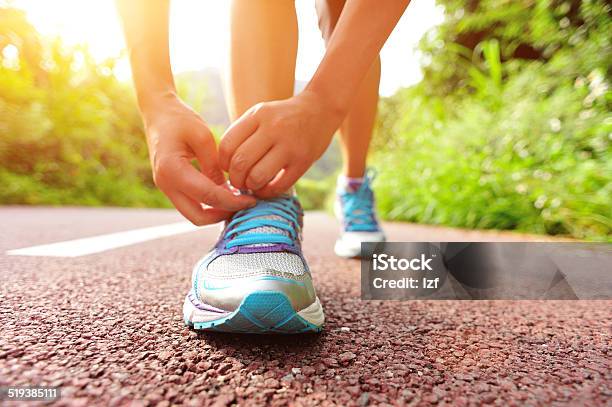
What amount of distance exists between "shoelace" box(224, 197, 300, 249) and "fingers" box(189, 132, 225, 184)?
0.11m

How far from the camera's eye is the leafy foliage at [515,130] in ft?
7.53

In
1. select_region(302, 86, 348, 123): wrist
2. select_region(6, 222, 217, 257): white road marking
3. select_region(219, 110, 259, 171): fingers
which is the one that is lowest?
select_region(6, 222, 217, 257): white road marking

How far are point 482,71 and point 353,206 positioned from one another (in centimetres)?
311

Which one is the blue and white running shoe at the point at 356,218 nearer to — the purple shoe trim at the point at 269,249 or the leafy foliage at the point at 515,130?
the purple shoe trim at the point at 269,249

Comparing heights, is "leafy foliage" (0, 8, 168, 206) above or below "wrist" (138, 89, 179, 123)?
above

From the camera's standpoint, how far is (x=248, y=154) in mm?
720

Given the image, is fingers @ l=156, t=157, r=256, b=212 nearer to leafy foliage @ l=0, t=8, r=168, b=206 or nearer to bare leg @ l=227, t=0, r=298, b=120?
Answer: bare leg @ l=227, t=0, r=298, b=120

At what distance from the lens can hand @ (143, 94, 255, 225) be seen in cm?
76

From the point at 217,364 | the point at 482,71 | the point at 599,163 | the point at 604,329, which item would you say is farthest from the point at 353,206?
the point at 482,71

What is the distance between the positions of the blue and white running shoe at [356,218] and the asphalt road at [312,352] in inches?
22.3

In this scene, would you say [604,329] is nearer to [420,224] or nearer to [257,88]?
[257,88]

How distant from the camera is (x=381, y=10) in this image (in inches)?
30.4

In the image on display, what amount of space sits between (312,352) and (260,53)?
69 cm

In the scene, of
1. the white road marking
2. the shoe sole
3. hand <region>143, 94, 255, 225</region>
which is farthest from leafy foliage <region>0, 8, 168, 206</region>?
the shoe sole
